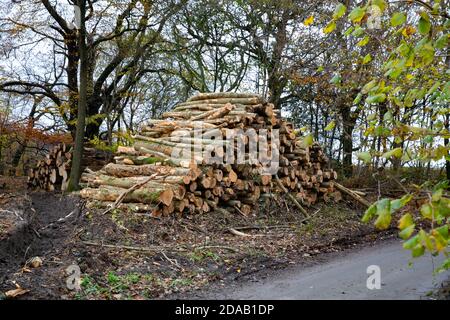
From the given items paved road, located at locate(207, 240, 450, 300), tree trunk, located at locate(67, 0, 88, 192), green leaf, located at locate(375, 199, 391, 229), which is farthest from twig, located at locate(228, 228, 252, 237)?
tree trunk, located at locate(67, 0, 88, 192)

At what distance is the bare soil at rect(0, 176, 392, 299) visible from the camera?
5.03 metres

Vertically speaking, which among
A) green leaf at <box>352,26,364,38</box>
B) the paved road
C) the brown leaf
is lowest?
the paved road

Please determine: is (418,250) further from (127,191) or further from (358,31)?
(127,191)

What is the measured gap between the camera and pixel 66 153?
14070 millimetres

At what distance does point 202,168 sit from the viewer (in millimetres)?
8586

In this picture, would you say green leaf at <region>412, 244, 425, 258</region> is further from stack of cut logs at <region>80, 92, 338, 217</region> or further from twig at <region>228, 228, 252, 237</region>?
stack of cut logs at <region>80, 92, 338, 217</region>

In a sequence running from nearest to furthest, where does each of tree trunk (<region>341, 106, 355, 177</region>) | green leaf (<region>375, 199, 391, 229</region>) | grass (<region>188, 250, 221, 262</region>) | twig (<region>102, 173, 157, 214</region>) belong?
1. green leaf (<region>375, 199, 391, 229</region>)
2. grass (<region>188, 250, 221, 262</region>)
3. twig (<region>102, 173, 157, 214</region>)
4. tree trunk (<region>341, 106, 355, 177</region>)

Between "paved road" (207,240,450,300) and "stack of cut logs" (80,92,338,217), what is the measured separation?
290 centimetres

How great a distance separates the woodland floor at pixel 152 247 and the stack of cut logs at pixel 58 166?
3.73 metres

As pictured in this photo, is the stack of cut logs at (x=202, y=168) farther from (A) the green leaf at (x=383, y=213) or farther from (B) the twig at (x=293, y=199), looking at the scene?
(A) the green leaf at (x=383, y=213)

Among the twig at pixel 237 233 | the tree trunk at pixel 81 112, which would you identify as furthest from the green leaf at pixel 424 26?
the tree trunk at pixel 81 112

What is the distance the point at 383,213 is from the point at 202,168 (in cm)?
622
